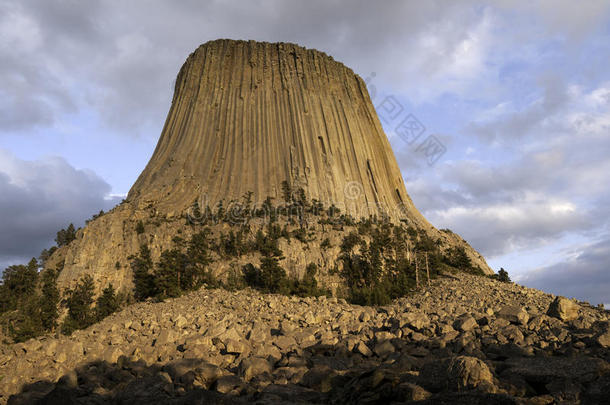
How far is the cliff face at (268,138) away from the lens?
43.4m

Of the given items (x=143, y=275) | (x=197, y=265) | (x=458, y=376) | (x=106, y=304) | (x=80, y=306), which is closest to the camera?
(x=458, y=376)

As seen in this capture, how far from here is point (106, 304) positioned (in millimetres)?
25984

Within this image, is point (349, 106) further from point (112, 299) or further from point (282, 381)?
point (282, 381)

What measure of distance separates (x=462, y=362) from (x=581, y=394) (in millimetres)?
1543

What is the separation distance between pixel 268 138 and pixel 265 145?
1.14m

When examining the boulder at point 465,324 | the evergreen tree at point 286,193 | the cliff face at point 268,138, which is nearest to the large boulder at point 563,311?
the boulder at point 465,324

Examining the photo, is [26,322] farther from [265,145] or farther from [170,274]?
[265,145]

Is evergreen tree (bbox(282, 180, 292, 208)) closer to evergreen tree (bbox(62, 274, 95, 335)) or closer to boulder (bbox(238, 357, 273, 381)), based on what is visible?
evergreen tree (bbox(62, 274, 95, 335))

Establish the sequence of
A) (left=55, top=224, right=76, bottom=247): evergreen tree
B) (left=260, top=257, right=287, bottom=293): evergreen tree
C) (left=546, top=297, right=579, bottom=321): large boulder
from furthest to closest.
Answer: (left=55, top=224, right=76, bottom=247): evergreen tree, (left=260, top=257, right=287, bottom=293): evergreen tree, (left=546, top=297, right=579, bottom=321): large boulder

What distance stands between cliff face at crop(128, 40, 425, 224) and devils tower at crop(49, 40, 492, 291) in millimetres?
138

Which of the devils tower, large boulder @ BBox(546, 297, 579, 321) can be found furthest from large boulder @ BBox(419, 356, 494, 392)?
the devils tower

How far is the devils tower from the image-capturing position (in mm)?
41531

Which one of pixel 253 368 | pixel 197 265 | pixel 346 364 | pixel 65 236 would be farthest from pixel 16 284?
pixel 346 364

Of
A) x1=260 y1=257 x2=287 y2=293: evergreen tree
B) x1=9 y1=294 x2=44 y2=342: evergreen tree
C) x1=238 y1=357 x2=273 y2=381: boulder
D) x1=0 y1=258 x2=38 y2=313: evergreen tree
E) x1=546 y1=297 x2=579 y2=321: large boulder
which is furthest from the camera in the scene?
x1=0 y1=258 x2=38 y2=313: evergreen tree
